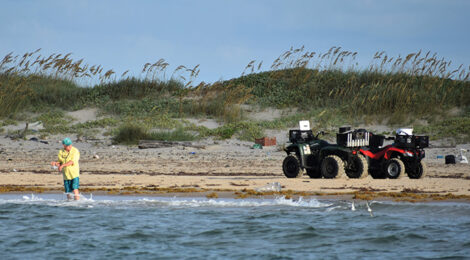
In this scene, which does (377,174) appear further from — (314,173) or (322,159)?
(314,173)

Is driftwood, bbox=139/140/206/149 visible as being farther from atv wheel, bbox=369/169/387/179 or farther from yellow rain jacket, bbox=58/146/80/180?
yellow rain jacket, bbox=58/146/80/180

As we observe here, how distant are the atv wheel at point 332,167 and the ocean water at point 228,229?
2597 millimetres

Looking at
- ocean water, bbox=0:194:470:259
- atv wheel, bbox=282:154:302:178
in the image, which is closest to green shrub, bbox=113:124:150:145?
atv wheel, bbox=282:154:302:178

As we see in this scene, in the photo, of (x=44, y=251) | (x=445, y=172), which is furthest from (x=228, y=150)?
(x=44, y=251)

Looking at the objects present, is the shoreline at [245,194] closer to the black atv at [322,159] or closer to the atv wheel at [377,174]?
the black atv at [322,159]

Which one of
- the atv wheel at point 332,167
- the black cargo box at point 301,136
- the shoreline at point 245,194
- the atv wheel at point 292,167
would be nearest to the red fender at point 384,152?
the atv wheel at point 332,167

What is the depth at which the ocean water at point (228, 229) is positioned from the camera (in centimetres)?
950

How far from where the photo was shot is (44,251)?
986 centimetres

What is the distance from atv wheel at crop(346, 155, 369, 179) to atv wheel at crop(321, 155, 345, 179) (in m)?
0.33

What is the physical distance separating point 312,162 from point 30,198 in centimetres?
638

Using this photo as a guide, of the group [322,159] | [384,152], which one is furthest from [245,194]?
[384,152]

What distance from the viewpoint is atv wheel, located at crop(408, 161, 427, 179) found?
51.4 ft

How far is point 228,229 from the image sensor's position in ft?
35.6

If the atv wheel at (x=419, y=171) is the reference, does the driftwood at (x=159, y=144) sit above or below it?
above
